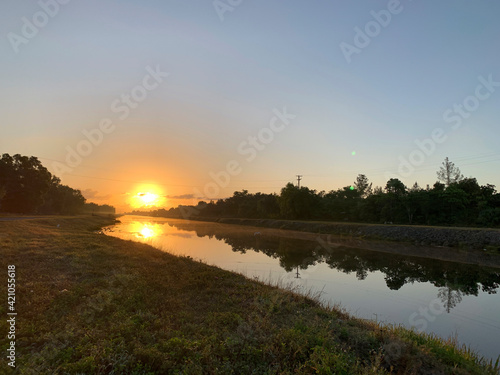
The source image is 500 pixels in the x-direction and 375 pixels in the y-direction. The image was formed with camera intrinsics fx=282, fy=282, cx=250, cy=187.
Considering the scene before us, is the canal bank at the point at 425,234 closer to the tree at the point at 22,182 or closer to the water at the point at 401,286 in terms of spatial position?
the water at the point at 401,286

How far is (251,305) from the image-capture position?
32.3 feet

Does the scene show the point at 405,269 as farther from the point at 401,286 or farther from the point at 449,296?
the point at 449,296

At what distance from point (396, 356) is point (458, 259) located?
2569cm

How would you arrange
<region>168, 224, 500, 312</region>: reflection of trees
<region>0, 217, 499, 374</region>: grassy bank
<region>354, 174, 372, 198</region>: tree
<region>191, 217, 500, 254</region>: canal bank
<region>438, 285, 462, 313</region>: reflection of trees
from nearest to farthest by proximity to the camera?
<region>0, 217, 499, 374</region>: grassy bank, <region>438, 285, 462, 313</region>: reflection of trees, <region>168, 224, 500, 312</region>: reflection of trees, <region>191, 217, 500, 254</region>: canal bank, <region>354, 174, 372, 198</region>: tree

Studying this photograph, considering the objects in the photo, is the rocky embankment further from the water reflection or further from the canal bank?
the water reflection

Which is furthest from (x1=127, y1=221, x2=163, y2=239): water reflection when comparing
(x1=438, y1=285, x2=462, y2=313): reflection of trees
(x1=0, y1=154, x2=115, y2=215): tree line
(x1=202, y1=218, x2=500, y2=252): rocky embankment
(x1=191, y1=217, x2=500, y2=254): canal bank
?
(x1=438, y1=285, x2=462, y2=313): reflection of trees

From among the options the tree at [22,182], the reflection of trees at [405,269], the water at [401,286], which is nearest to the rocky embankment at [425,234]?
the reflection of trees at [405,269]

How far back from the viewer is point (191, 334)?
24.2 ft

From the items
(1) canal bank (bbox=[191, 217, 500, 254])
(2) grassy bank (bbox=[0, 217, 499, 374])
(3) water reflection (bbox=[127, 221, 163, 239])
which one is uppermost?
(1) canal bank (bbox=[191, 217, 500, 254])

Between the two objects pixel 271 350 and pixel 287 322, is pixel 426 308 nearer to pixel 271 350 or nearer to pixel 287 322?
pixel 287 322

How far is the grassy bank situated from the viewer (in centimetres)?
591

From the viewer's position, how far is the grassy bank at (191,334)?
5.91 metres

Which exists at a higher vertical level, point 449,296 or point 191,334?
point 191,334

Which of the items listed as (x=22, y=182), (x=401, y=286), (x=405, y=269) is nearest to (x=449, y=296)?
Result: (x=401, y=286)
